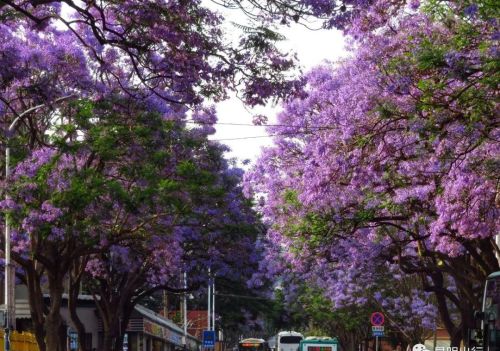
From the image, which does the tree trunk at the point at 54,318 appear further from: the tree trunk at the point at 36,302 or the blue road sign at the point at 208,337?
the blue road sign at the point at 208,337

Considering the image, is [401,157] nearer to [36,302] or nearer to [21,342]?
[21,342]

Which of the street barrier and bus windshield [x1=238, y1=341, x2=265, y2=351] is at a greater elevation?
A: bus windshield [x1=238, y1=341, x2=265, y2=351]

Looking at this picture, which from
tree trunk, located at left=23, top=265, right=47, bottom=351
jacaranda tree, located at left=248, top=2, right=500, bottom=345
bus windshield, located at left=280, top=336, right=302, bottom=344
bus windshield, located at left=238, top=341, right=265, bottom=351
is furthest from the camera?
bus windshield, located at left=238, top=341, right=265, bottom=351

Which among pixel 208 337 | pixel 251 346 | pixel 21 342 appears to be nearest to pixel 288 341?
pixel 251 346

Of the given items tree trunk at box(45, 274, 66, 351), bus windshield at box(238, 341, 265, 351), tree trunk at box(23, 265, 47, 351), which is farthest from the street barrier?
bus windshield at box(238, 341, 265, 351)

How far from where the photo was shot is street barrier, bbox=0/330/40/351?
749 inches

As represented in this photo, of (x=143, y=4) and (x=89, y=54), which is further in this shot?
(x=89, y=54)

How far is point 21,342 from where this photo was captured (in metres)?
21.2

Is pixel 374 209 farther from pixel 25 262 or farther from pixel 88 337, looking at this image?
pixel 88 337

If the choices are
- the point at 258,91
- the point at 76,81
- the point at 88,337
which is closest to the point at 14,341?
the point at 76,81

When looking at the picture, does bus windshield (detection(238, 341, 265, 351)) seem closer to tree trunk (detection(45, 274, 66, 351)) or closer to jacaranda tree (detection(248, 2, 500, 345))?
jacaranda tree (detection(248, 2, 500, 345))

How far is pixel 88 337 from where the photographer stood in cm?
4088

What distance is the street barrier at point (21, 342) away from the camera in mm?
19031

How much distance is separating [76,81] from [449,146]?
9.28 meters
